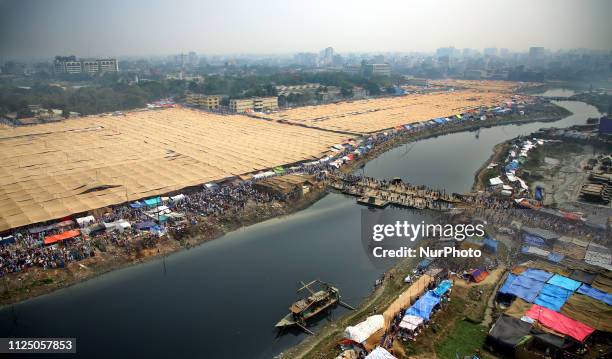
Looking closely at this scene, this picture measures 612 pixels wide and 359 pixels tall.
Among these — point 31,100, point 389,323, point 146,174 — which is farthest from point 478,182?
point 31,100

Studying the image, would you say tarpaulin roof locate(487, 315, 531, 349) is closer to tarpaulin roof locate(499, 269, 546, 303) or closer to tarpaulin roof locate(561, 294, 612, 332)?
tarpaulin roof locate(499, 269, 546, 303)

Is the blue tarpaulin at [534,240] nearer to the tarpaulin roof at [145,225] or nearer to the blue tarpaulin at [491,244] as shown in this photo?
the blue tarpaulin at [491,244]

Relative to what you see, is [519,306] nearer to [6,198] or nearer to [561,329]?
[561,329]

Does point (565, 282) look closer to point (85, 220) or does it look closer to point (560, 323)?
point (560, 323)

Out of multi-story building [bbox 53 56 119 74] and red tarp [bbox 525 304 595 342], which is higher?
multi-story building [bbox 53 56 119 74]

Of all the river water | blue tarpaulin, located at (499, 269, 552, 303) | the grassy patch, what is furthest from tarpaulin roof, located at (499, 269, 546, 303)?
the river water
